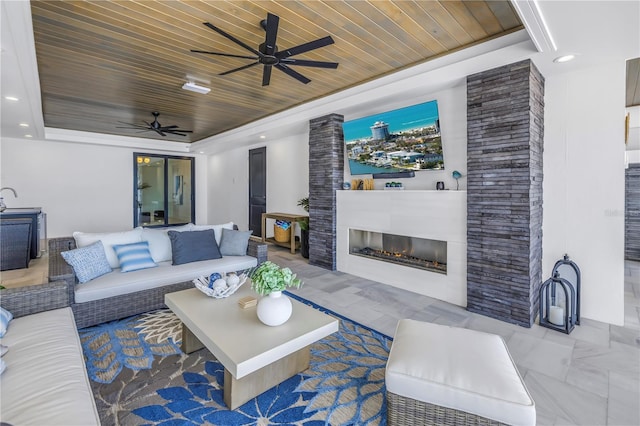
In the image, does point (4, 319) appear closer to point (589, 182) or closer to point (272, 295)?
point (272, 295)

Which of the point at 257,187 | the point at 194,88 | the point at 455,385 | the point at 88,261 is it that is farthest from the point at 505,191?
the point at 257,187

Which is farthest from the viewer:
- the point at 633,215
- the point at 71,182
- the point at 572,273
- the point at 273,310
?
the point at 71,182

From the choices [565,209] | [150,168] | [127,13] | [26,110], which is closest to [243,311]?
[127,13]

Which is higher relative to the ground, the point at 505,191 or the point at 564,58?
the point at 564,58

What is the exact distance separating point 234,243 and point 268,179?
3428 mm

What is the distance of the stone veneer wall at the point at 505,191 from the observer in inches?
115

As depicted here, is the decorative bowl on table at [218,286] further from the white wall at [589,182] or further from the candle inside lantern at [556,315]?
the white wall at [589,182]

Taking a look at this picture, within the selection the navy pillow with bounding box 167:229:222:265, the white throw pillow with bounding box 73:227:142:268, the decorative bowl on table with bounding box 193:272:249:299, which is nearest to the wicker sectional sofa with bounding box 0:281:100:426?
the decorative bowl on table with bounding box 193:272:249:299

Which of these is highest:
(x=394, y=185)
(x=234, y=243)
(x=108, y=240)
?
(x=394, y=185)

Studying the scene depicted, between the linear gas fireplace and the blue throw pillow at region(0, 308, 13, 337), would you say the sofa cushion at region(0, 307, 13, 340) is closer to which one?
the blue throw pillow at region(0, 308, 13, 337)

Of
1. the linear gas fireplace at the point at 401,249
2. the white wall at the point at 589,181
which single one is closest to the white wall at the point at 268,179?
the linear gas fireplace at the point at 401,249

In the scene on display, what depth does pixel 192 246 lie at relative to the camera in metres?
3.81

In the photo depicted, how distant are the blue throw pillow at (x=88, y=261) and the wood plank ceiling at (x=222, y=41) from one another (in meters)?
2.11

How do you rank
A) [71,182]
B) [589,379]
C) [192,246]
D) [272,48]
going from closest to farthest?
[589,379] → [272,48] → [192,246] → [71,182]
